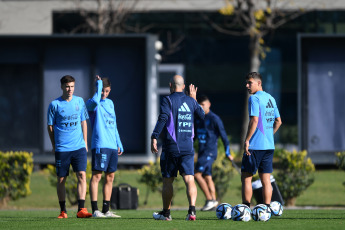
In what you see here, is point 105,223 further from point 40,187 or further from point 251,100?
point 40,187

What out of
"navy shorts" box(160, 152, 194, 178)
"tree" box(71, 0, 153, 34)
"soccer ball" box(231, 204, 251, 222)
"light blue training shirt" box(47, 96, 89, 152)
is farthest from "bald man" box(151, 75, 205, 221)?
"tree" box(71, 0, 153, 34)

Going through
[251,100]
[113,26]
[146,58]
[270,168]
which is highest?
[113,26]

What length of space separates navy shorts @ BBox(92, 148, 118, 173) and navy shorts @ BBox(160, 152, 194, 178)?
1.40m

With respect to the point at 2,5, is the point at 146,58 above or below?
below

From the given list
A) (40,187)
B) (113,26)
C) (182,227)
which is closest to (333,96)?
(40,187)

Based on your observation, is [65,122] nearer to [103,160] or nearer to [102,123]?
[102,123]

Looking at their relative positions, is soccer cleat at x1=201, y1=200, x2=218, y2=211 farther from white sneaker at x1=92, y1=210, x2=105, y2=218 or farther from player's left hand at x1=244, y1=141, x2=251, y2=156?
player's left hand at x1=244, y1=141, x2=251, y2=156

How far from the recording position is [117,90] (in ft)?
81.3

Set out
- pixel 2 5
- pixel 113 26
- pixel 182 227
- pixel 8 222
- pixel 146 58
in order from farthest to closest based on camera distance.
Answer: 1. pixel 2 5
2. pixel 113 26
3. pixel 146 58
4. pixel 8 222
5. pixel 182 227

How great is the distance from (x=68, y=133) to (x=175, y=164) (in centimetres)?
179

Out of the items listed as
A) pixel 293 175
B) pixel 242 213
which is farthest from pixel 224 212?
pixel 293 175

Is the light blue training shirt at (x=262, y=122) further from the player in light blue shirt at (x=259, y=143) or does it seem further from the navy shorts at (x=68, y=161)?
the navy shorts at (x=68, y=161)

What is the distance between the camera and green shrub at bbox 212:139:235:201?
18.0m

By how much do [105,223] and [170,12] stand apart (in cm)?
2835
